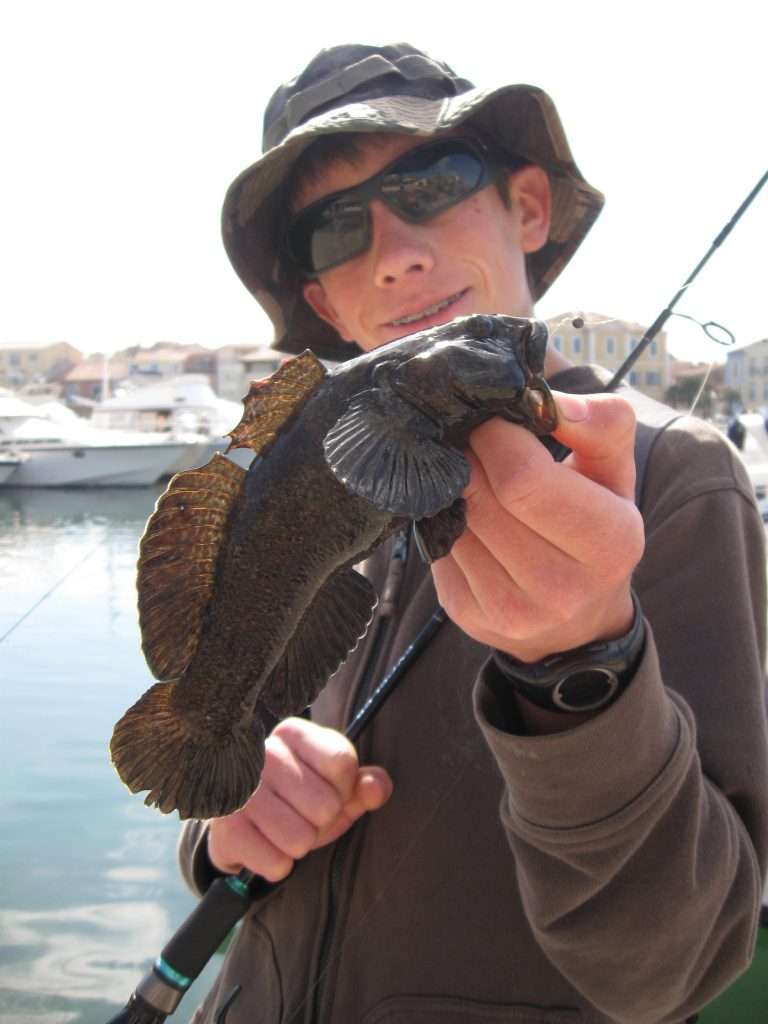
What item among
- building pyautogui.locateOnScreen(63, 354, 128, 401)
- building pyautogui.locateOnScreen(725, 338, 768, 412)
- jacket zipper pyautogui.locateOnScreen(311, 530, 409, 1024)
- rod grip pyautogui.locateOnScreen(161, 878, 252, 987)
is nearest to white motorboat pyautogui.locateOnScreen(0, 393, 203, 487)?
jacket zipper pyautogui.locateOnScreen(311, 530, 409, 1024)

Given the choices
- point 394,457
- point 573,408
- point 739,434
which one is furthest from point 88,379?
point 573,408

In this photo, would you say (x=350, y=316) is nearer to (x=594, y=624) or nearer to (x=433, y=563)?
(x=433, y=563)

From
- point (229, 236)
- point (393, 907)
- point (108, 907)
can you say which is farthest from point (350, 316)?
point (108, 907)

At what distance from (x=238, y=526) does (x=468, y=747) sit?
79 cm

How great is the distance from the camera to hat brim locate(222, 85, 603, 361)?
242 centimetres

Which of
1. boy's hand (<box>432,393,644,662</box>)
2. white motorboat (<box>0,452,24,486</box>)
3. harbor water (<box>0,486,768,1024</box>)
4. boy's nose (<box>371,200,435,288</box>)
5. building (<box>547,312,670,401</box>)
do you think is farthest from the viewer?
white motorboat (<box>0,452,24,486</box>)

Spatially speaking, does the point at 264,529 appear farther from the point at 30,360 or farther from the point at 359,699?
the point at 30,360

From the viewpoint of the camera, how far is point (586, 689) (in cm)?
153

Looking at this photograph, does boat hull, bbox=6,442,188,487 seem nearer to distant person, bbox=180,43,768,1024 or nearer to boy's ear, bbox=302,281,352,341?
boy's ear, bbox=302,281,352,341

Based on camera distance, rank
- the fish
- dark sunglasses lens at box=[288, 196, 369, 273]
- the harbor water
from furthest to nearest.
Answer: the harbor water → dark sunglasses lens at box=[288, 196, 369, 273] → the fish

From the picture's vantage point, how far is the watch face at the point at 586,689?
4.95 ft

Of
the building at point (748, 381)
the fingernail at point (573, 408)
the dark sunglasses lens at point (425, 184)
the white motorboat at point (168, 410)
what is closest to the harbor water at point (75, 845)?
the dark sunglasses lens at point (425, 184)

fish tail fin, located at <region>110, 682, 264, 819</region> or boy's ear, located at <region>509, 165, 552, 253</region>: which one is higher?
boy's ear, located at <region>509, 165, 552, 253</region>

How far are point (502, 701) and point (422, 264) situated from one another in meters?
1.36
